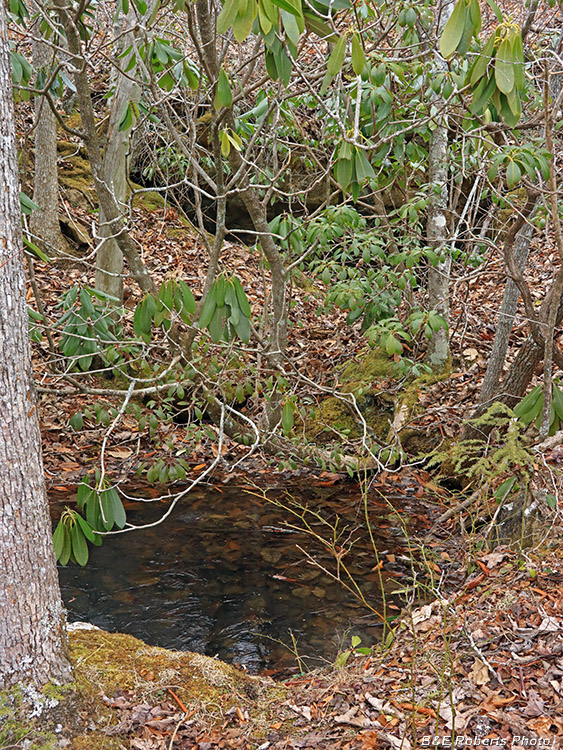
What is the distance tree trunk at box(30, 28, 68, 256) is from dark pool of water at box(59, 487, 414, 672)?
142 inches

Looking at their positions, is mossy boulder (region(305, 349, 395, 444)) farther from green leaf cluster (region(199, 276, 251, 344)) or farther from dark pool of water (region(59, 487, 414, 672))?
green leaf cluster (region(199, 276, 251, 344))

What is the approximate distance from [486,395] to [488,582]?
195 cm

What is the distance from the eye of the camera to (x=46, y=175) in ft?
22.0

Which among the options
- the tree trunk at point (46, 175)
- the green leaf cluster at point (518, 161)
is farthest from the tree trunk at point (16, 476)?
the tree trunk at point (46, 175)

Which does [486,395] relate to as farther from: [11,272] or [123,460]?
[11,272]

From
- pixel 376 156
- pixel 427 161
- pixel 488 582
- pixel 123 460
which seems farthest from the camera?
pixel 427 161

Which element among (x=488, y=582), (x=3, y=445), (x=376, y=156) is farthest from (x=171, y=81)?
(x=488, y=582)

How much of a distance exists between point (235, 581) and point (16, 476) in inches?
90.3

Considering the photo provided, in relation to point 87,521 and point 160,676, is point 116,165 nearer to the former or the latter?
point 87,521

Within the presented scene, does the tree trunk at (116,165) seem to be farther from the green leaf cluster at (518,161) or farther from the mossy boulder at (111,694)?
the mossy boulder at (111,694)

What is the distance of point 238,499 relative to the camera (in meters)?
5.01

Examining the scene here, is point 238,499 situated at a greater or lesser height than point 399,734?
lesser

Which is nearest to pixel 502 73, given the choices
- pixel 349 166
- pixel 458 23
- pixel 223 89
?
pixel 458 23

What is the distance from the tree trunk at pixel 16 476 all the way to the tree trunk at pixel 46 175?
483 centimetres
